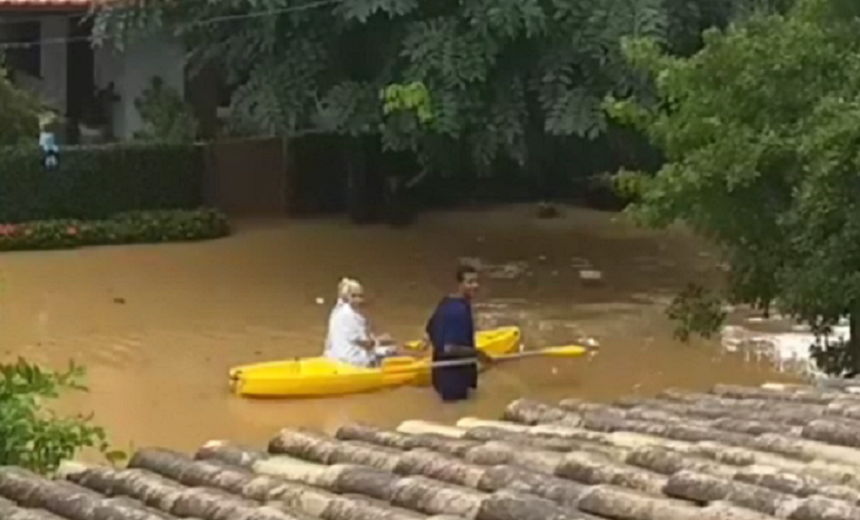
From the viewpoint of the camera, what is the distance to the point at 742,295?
1381 centimetres

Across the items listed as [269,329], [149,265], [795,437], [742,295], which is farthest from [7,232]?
[795,437]

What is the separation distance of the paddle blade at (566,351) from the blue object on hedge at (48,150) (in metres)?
11.1

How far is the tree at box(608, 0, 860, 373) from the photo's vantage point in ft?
41.3

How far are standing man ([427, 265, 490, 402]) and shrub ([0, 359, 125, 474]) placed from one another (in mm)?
7873

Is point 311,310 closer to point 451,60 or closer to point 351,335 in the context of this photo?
point 451,60

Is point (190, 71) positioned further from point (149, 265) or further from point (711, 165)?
point (711, 165)

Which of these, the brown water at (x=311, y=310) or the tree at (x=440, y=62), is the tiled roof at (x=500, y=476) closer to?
the brown water at (x=311, y=310)

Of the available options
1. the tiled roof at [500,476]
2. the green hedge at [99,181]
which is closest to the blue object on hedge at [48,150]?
the green hedge at [99,181]

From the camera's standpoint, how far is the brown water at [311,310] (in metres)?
16.4

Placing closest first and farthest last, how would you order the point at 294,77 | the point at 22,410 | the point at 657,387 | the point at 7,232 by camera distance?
the point at 22,410
the point at 657,387
the point at 294,77
the point at 7,232

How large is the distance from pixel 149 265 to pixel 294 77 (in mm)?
3246

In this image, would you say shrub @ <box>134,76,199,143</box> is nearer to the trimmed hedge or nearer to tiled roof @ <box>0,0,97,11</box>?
the trimmed hedge

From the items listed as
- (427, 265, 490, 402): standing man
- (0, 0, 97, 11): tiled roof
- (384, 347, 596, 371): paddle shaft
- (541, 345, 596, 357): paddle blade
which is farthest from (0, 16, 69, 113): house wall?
(427, 265, 490, 402): standing man

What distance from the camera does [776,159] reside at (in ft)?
42.8
